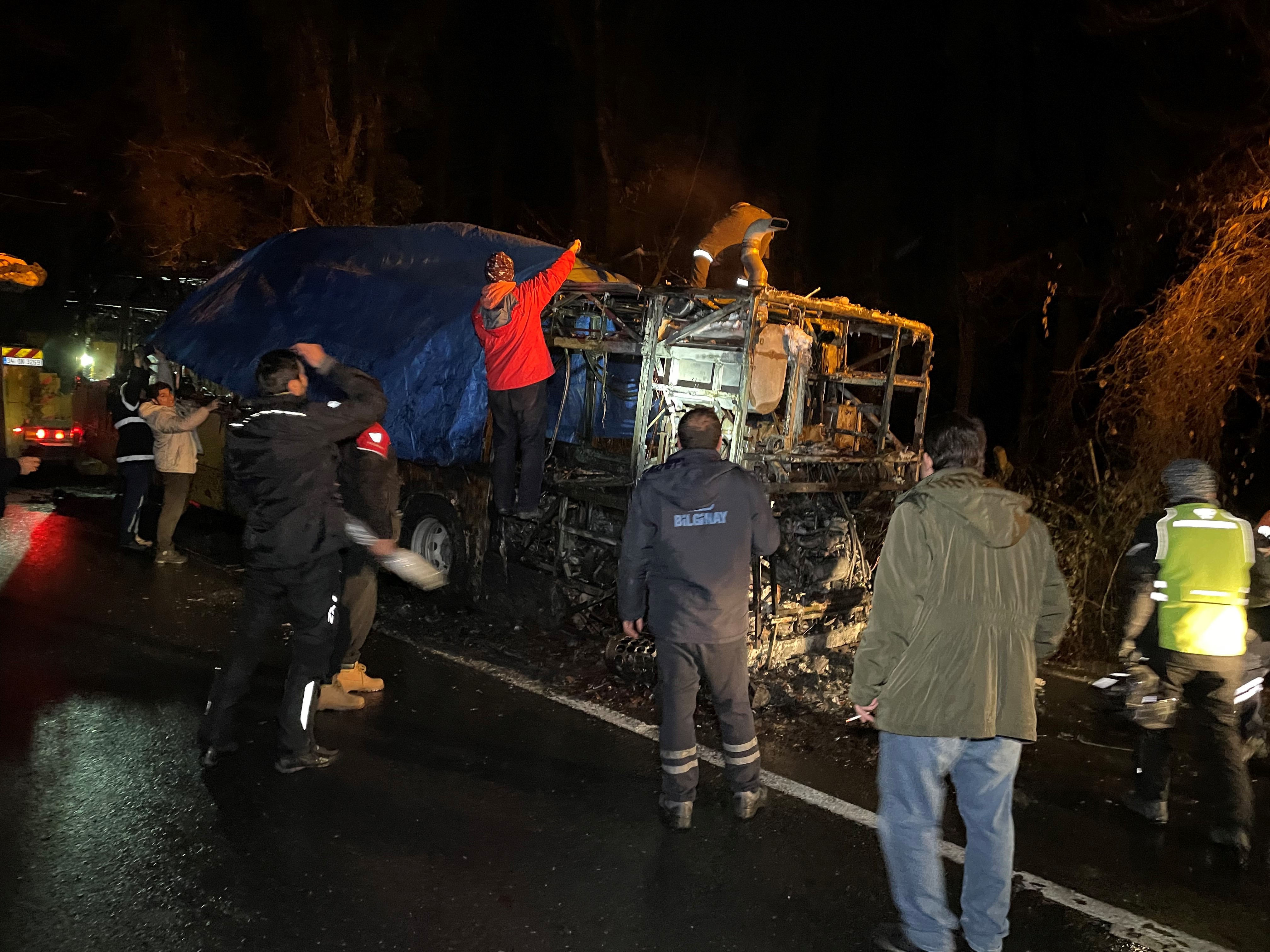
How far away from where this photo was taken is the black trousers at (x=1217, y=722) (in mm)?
4512

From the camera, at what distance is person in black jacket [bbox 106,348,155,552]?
9.64 meters

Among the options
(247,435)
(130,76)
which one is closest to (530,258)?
(247,435)

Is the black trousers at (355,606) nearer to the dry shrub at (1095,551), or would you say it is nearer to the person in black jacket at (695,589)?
the person in black jacket at (695,589)

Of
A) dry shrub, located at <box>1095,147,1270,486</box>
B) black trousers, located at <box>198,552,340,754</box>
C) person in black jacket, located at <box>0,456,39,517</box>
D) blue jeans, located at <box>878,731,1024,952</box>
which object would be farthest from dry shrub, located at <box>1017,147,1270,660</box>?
person in black jacket, located at <box>0,456,39,517</box>

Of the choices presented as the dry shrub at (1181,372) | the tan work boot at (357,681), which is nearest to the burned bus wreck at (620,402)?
the tan work boot at (357,681)

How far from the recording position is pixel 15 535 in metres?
10.3

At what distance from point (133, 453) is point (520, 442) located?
4.59 meters

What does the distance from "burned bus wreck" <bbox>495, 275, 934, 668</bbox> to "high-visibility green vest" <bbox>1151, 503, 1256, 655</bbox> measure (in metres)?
2.55

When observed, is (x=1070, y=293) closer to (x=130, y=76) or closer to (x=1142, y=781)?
(x=1142, y=781)

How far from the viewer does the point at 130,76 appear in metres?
20.4

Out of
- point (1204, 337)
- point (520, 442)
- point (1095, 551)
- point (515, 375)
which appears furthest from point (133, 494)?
point (1204, 337)

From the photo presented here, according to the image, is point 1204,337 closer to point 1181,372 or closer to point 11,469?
point 1181,372

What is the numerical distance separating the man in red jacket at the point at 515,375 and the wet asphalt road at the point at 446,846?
72.8 inches

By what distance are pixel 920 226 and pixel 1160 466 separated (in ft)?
37.8
